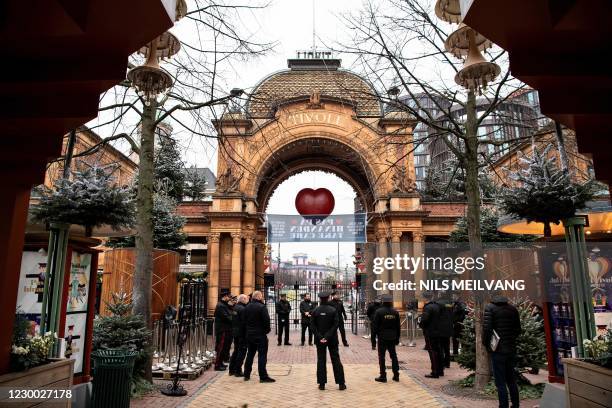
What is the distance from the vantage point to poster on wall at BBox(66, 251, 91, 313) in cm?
652

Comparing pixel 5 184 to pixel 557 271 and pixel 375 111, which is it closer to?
pixel 557 271

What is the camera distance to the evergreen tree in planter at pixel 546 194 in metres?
6.30

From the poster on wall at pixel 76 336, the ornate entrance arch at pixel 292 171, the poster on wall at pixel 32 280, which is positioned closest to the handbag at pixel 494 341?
the poster on wall at pixel 76 336

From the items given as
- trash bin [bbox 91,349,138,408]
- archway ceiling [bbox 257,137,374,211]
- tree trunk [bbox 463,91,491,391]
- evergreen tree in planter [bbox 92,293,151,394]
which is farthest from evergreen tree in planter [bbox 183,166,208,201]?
trash bin [bbox 91,349,138,408]

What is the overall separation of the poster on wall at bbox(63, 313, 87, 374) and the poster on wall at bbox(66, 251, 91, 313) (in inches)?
5.0

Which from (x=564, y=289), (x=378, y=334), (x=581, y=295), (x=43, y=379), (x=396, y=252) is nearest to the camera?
(x=43, y=379)

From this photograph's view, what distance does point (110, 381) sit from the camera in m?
6.11

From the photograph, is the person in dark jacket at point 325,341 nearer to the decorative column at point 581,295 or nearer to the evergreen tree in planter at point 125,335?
the evergreen tree in planter at point 125,335

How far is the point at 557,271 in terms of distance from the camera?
22.3 ft

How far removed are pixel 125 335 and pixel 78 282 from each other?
157 centimetres

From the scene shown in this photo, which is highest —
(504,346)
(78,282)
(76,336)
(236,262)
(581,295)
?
(236,262)

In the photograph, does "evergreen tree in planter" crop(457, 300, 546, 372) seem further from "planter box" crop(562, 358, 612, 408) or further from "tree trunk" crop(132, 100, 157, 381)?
"tree trunk" crop(132, 100, 157, 381)

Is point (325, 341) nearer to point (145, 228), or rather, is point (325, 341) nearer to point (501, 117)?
point (145, 228)

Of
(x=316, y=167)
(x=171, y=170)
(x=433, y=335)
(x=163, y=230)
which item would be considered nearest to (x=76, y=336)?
(x=433, y=335)
